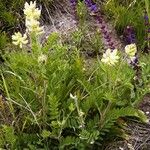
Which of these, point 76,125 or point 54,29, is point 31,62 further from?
point 54,29

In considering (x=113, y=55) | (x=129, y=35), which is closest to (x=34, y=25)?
(x=113, y=55)

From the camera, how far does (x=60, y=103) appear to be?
2445mm

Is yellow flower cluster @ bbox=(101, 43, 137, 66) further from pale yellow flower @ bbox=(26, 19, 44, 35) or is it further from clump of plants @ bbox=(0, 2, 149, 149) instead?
pale yellow flower @ bbox=(26, 19, 44, 35)

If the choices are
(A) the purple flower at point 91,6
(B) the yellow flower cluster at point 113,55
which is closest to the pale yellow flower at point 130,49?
(B) the yellow flower cluster at point 113,55

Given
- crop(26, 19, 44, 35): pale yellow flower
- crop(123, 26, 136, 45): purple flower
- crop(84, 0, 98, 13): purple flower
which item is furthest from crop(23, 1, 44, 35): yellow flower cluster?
crop(84, 0, 98, 13): purple flower

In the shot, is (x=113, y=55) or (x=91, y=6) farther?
(x=91, y=6)

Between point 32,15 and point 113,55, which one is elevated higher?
point 32,15

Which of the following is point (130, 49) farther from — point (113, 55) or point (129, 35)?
point (129, 35)

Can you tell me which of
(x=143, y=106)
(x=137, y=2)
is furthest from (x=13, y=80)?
(x=137, y=2)

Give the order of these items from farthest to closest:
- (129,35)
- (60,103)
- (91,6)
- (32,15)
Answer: (91,6)
(129,35)
(60,103)
(32,15)

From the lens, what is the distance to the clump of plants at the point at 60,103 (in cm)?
246

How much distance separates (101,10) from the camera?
12.3ft

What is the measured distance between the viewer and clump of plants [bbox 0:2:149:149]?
2.46 meters

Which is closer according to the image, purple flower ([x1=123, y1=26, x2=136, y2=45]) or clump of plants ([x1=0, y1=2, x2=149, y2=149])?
clump of plants ([x1=0, y1=2, x2=149, y2=149])
